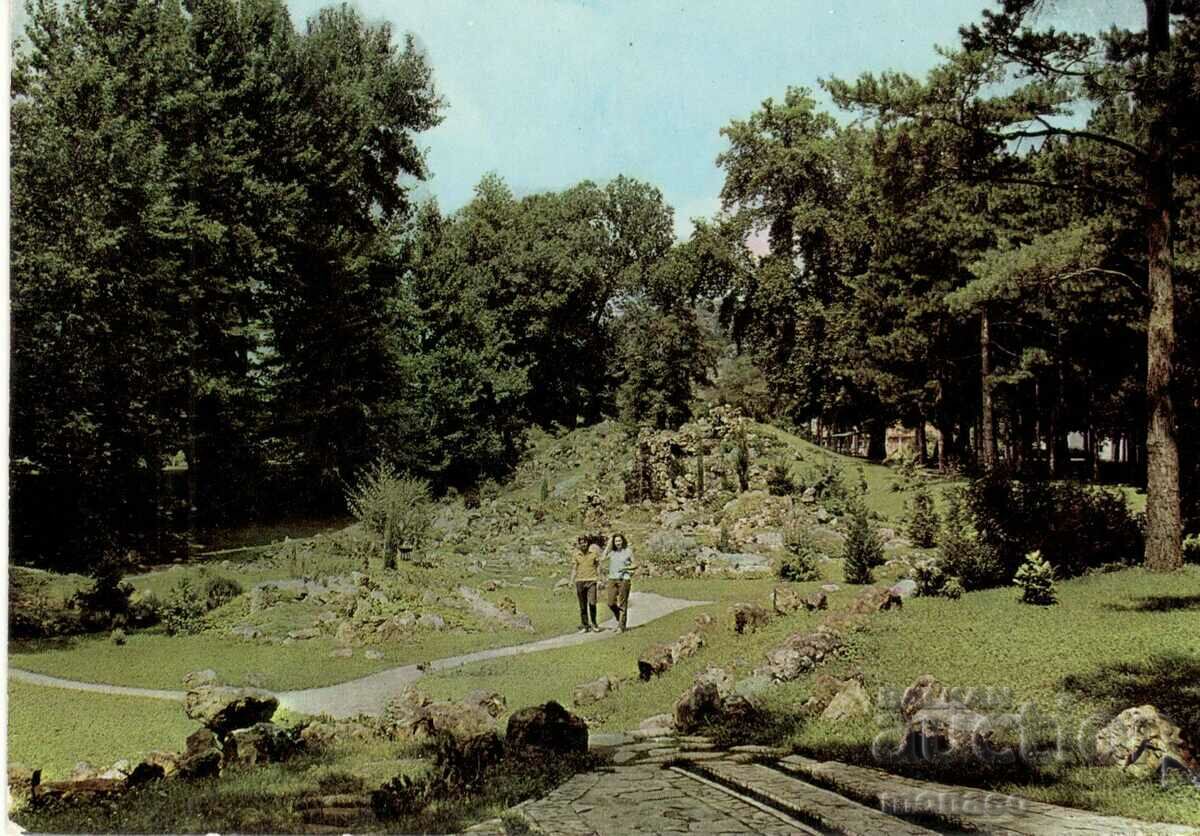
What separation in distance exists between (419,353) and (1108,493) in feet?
21.4

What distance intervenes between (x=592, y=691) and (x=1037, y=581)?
3.69 metres

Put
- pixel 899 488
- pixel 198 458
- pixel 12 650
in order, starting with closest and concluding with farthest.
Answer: pixel 12 650 → pixel 198 458 → pixel 899 488

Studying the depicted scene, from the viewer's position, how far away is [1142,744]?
489cm

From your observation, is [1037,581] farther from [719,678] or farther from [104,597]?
[104,597]

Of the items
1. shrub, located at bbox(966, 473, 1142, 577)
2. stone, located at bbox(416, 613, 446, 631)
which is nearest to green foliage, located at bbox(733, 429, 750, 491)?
shrub, located at bbox(966, 473, 1142, 577)

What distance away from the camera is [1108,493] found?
828 centimetres

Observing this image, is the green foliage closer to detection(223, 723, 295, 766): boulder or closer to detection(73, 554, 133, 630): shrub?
detection(223, 723, 295, 766): boulder

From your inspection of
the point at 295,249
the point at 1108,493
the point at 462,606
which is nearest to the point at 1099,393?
the point at 1108,493

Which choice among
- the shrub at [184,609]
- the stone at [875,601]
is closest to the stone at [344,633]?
the shrub at [184,609]

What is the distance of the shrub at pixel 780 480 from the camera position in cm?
733

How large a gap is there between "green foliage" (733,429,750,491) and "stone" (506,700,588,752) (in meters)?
2.60

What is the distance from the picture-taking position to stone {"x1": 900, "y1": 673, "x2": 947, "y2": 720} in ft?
18.3

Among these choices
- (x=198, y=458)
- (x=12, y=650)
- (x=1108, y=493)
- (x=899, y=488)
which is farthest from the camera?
(x=1108, y=493)

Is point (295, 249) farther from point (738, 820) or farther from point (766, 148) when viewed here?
point (738, 820)
